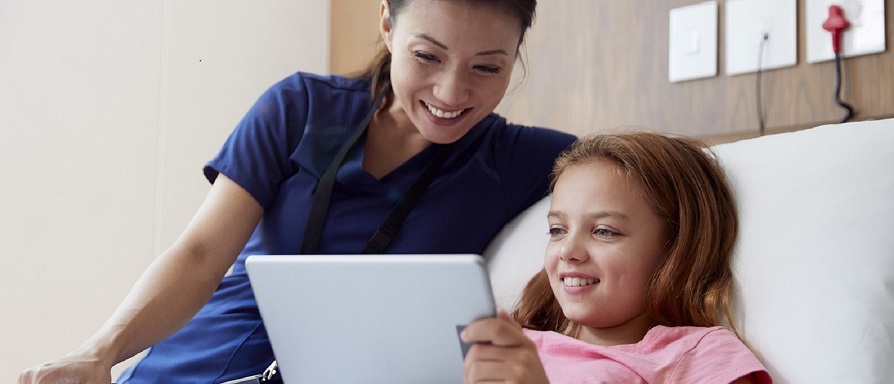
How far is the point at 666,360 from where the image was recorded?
1.14 meters

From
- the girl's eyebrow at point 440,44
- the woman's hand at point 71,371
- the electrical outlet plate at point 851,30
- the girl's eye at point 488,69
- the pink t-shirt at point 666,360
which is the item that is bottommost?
the woman's hand at point 71,371

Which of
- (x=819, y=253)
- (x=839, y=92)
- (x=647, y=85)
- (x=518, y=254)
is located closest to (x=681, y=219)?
(x=819, y=253)

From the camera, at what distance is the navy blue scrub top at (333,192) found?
150 cm

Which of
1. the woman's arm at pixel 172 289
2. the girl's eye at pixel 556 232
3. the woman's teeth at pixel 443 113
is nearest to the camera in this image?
the woman's arm at pixel 172 289

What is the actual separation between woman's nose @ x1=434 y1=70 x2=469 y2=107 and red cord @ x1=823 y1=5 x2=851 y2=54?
1.86ft

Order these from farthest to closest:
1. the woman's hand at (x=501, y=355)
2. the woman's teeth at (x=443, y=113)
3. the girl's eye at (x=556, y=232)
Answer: the woman's teeth at (x=443, y=113)
the girl's eye at (x=556, y=232)
the woman's hand at (x=501, y=355)

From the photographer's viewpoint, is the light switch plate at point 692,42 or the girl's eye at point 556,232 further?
the light switch plate at point 692,42

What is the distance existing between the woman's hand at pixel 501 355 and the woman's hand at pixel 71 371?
1.64ft

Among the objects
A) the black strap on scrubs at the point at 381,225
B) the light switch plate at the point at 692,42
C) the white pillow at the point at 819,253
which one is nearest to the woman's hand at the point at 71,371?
the black strap on scrubs at the point at 381,225

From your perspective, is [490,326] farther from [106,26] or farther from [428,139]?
[106,26]

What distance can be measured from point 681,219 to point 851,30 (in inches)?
18.5

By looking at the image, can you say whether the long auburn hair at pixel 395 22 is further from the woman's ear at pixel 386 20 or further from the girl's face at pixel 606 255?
the girl's face at pixel 606 255

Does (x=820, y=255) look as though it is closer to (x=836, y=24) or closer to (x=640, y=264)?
(x=640, y=264)

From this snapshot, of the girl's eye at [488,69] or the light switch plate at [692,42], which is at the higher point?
the light switch plate at [692,42]
